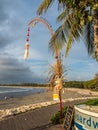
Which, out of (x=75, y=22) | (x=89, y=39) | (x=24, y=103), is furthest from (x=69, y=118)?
(x=24, y=103)

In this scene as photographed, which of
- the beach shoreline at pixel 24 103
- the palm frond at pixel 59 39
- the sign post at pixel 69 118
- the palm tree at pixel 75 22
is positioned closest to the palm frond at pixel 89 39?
the palm tree at pixel 75 22

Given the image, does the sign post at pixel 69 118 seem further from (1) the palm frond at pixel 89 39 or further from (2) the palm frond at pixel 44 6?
(1) the palm frond at pixel 89 39

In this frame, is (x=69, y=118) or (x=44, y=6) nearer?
(x=69, y=118)

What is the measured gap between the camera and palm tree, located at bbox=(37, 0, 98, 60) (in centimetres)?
1010

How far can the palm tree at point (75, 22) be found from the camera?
1010 centimetres

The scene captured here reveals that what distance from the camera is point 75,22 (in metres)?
12.9

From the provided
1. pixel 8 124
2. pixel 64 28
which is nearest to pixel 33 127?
pixel 8 124

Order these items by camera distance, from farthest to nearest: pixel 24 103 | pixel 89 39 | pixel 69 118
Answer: pixel 24 103, pixel 89 39, pixel 69 118

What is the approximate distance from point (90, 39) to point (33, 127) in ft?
19.1

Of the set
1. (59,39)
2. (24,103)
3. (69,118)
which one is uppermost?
(59,39)

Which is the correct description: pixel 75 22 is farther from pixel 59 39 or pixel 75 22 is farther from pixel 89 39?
pixel 89 39

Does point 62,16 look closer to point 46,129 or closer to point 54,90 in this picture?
point 54,90

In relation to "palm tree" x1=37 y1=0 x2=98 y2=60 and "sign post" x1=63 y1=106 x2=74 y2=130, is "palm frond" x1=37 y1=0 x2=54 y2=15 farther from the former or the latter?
"sign post" x1=63 y1=106 x2=74 y2=130

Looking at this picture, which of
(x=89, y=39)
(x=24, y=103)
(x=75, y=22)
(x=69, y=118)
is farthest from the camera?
(x=24, y=103)
